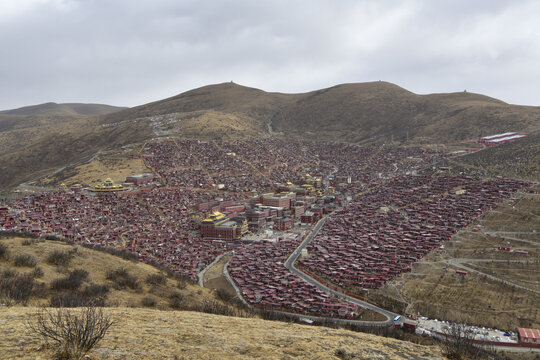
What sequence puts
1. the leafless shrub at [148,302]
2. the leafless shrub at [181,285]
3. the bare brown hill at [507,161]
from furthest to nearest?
1. the bare brown hill at [507,161]
2. the leafless shrub at [181,285]
3. the leafless shrub at [148,302]

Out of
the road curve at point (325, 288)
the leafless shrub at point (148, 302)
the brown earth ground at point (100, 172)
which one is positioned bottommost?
the road curve at point (325, 288)

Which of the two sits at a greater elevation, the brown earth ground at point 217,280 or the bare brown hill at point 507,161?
the bare brown hill at point 507,161

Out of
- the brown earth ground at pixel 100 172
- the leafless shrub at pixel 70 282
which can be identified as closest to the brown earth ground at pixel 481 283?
the leafless shrub at pixel 70 282

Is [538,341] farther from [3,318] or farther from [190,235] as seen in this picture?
[190,235]

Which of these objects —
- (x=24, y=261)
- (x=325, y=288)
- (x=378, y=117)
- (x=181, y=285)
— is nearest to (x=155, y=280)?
(x=181, y=285)

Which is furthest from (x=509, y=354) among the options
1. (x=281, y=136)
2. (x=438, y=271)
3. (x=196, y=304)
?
(x=281, y=136)

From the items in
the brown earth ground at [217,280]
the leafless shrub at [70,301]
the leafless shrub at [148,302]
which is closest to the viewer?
the leafless shrub at [70,301]

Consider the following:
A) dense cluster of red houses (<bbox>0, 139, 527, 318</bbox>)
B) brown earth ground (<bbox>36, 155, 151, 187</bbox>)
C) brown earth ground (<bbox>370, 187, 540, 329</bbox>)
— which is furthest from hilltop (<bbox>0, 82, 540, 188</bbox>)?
brown earth ground (<bbox>370, 187, 540, 329</bbox>)

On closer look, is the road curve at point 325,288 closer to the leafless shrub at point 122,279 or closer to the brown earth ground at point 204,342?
the leafless shrub at point 122,279
